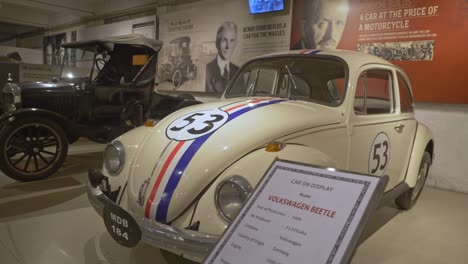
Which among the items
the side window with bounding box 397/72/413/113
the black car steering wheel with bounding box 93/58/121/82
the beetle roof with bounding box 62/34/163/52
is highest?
the beetle roof with bounding box 62/34/163/52

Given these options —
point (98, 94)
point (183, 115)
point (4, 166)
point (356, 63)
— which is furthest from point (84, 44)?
point (356, 63)

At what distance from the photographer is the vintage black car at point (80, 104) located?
3883mm

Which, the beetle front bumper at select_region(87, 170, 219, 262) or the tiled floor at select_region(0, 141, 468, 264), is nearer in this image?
the beetle front bumper at select_region(87, 170, 219, 262)

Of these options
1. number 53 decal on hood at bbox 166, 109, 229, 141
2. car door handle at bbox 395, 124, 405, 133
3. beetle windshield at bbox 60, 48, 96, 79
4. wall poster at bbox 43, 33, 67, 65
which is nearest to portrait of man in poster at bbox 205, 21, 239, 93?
beetle windshield at bbox 60, 48, 96, 79

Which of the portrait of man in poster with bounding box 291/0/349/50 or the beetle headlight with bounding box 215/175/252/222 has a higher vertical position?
the portrait of man in poster with bounding box 291/0/349/50

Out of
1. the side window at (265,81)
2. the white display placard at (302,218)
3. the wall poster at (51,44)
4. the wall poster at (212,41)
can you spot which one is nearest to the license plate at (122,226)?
the white display placard at (302,218)

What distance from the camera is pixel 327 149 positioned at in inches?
89.2

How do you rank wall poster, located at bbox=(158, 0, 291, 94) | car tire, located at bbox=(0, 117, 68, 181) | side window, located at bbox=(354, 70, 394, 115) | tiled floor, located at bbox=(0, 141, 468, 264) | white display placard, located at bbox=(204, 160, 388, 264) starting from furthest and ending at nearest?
wall poster, located at bbox=(158, 0, 291, 94) < car tire, located at bbox=(0, 117, 68, 181) < side window, located at bbox=(354, 70, 394, 115) < tiled floor, located at bbox=(0, 141, 468, 264) < white display placard, located at bbox=(204, 160, 388, 264)

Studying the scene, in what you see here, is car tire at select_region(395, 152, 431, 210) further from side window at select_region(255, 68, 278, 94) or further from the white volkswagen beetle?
side window at select_region(255, 68, 278, 94)

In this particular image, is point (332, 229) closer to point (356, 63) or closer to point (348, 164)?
point (348, 164)

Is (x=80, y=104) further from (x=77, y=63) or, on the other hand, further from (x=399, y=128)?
(x=399, y=128)

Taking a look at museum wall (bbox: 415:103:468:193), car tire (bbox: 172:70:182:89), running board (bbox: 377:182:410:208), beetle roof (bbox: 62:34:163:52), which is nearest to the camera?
running board (bbox: 377:182:410:208)

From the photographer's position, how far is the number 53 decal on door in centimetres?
271

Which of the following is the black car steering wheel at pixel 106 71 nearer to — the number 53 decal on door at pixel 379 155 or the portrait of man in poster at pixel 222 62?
the portrait of man in poster at pixel 222 62
